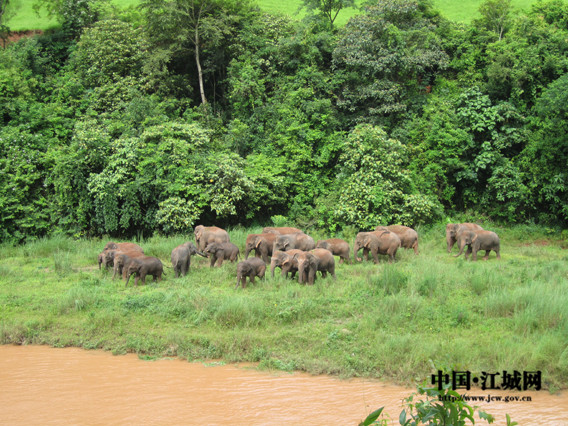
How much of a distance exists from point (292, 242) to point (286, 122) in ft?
26.4

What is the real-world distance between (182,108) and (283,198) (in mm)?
7791

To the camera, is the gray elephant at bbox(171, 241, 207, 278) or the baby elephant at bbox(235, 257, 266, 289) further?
the gray elephant at bbox(171, 241, 207, 278)

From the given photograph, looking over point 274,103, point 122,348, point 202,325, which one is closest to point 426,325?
point 202,325

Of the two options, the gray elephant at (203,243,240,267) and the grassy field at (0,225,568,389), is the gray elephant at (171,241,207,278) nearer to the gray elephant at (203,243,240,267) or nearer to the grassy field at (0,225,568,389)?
the grassy field at (0,225,568,389)

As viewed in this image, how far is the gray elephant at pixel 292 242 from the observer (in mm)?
14711

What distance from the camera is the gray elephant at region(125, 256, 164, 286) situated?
1304 centimetres

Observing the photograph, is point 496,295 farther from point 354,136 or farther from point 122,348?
point 354,136

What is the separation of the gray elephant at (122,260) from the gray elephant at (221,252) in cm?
195

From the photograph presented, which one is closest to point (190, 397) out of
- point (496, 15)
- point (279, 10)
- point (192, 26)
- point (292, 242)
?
point (292, 242)

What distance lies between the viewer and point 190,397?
809cm

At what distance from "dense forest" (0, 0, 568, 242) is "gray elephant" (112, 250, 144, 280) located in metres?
4.41

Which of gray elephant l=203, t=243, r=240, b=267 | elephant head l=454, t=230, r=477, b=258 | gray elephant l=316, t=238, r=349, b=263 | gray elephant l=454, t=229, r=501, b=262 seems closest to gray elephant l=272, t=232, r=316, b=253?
gray elephant l=316, t=238, r=349, b=263

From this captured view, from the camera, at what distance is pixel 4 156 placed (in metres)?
20.9

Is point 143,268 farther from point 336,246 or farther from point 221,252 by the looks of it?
point 336,246
